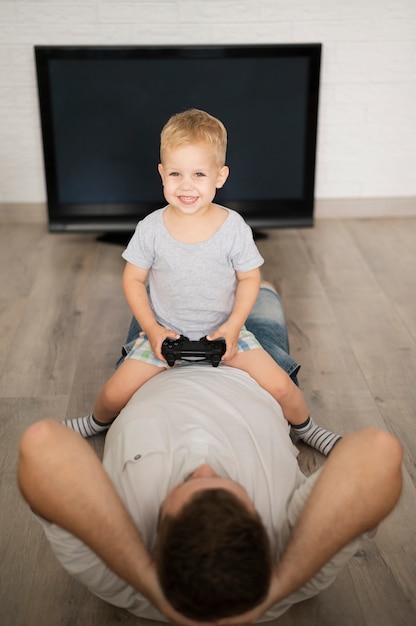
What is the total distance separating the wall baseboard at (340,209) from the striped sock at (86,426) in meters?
1.70

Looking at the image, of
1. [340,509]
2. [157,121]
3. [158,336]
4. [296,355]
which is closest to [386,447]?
[340,509]

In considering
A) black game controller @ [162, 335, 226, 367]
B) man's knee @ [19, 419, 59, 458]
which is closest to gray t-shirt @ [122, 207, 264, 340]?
black game controller @ [162, 335, 226, 367]

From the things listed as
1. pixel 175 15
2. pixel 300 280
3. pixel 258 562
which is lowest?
pixel 300 280

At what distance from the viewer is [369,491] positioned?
1.24 meters

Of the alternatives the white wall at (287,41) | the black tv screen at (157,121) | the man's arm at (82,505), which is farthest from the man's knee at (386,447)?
the white wall at (287,41)

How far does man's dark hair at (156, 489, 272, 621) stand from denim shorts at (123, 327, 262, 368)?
671 mm

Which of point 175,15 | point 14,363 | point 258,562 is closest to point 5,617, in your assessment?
point 258,562

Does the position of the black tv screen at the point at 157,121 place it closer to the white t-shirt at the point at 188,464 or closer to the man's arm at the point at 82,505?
the white t-shirt at the point at 188,464

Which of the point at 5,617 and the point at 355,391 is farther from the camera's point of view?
the point at 355,391

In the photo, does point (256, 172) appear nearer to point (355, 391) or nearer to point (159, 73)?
point (159, 73)

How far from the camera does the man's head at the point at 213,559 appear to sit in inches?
40.9

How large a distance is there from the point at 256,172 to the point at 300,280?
0.55 meters

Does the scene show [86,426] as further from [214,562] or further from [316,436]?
[214,562]

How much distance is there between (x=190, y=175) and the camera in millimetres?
1643
